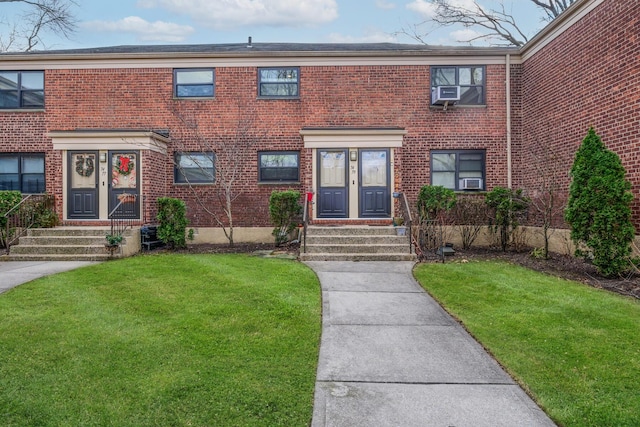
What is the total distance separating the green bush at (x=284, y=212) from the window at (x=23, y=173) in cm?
743

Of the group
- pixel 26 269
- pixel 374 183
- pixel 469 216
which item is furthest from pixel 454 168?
pixel 26 269

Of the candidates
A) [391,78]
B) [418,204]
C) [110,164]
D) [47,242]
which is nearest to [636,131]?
[418,204]

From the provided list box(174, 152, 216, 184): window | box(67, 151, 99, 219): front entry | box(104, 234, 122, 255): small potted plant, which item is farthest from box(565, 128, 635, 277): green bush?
box(67, 151, 99, 219): front entry

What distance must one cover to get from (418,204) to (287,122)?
4.72 meters

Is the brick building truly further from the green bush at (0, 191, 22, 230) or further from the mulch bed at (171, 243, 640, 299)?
the green bush at (0, 191, 22, 230)

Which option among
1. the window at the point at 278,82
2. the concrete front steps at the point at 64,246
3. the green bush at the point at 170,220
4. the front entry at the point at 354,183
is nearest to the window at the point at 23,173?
the concrete front steps at the point at 64,246

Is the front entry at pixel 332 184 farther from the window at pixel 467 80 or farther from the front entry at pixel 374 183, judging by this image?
the window at pixel 467 80

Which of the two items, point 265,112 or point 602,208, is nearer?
point 602,208

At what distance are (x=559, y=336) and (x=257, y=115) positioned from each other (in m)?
10.1

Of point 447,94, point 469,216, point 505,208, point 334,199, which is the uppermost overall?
point 447,94

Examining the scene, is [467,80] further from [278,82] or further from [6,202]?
[6,202]

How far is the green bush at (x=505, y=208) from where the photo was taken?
35.5 feet

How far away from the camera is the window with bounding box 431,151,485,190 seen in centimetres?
1219

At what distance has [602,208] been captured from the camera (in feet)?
A: 23.8
